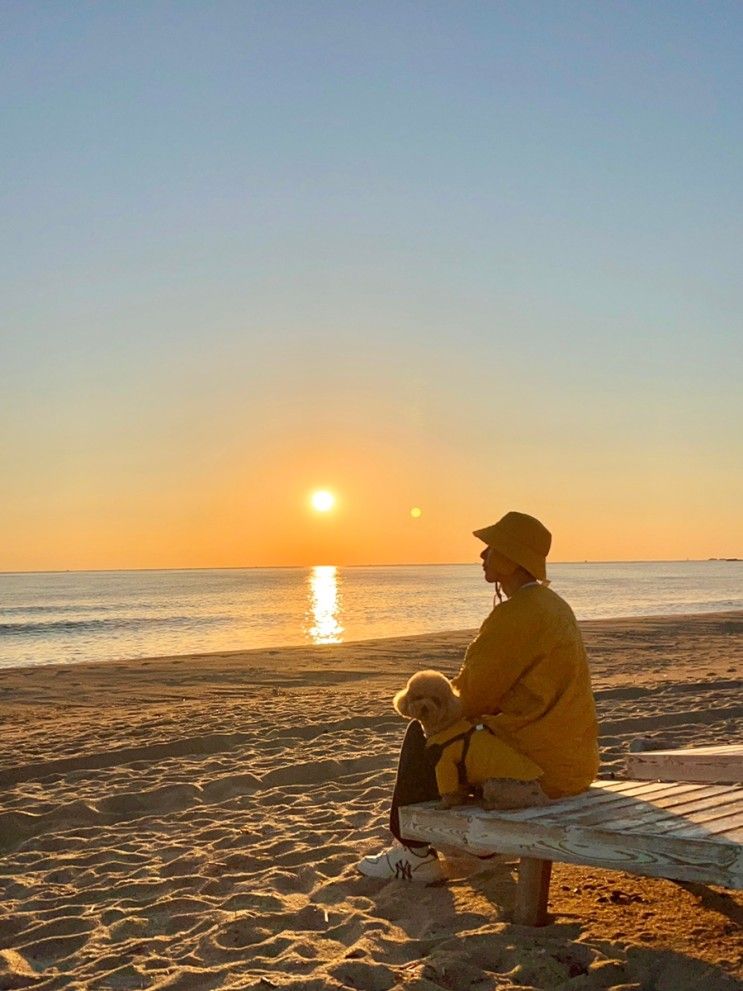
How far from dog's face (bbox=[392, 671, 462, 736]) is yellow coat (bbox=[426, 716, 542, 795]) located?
0.08 metres

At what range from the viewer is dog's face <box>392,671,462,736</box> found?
13.7ft

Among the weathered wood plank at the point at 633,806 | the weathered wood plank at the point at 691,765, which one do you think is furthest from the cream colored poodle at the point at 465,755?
the weathered wood plank at the point at 691,765

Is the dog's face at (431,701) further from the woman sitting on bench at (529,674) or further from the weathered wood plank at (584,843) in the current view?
the weathered wood plank at (584,843)

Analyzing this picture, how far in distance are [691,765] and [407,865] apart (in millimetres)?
1788

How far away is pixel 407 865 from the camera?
475 centimetres

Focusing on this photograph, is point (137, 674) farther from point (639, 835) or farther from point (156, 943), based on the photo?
point (639, 835)

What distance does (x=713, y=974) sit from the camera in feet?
11.8

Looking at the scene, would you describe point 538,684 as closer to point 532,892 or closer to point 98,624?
point 532,892

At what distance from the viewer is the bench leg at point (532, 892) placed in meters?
4.12

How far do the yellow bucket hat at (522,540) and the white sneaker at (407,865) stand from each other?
1.66m

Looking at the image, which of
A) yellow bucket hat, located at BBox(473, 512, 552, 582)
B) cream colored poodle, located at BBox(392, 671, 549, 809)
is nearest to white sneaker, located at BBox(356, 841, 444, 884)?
cream colored poodle, located at BBox(392, 671, 549, 809)

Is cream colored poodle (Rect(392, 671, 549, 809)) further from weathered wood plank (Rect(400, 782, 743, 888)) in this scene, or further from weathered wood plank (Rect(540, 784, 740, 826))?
weathered wood plank (Rect(540, 784, 740, 826))

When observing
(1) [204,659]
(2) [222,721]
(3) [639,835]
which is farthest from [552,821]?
(1) [204,659]

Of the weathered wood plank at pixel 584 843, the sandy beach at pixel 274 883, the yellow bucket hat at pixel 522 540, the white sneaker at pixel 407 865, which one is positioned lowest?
the sandy beach at pixel 274 883
